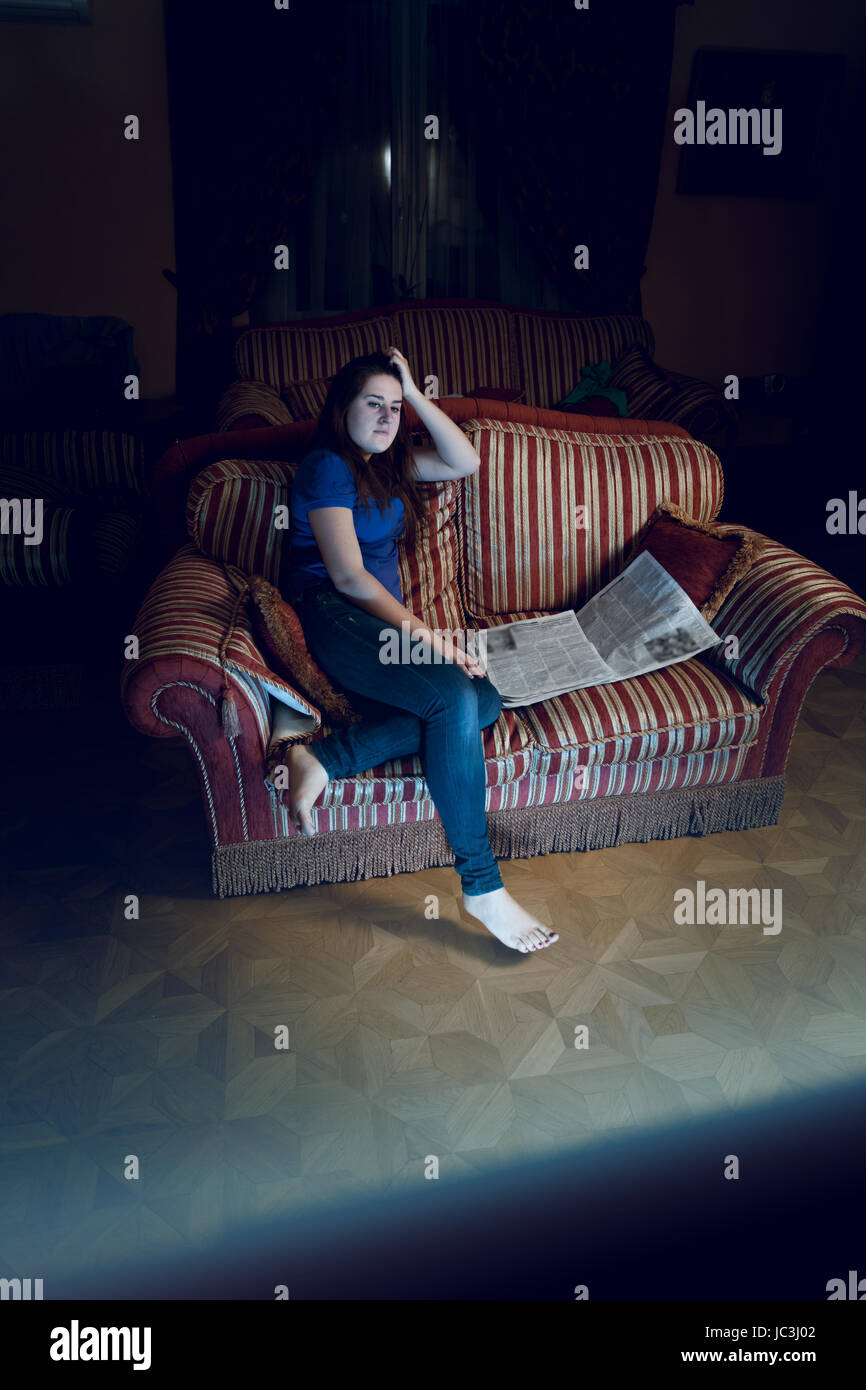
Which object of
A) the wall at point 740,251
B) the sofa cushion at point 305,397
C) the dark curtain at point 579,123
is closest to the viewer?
the sofa cushion at point 305,397

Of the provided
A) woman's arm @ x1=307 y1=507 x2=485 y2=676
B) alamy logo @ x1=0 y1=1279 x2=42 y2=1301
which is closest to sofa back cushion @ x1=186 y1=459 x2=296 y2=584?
woman's arm @ x1=307 y1=507 x2=485 y2=676

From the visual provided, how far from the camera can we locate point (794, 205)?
494 cm

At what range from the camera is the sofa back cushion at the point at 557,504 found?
7.59 feet

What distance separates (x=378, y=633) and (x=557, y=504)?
710 millimetres

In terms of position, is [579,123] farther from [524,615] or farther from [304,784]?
[304,784]

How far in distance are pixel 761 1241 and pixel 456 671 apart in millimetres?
1150

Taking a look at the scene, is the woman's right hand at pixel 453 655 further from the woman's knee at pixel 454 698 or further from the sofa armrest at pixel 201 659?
the sofa armrest at pixel 201 659

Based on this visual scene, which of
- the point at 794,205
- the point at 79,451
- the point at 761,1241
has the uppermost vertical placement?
the point at 794,205

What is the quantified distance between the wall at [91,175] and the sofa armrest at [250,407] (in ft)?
4.05

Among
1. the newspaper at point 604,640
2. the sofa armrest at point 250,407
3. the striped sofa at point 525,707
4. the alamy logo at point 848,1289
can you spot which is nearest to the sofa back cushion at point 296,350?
the sofa armrest at point 250,407

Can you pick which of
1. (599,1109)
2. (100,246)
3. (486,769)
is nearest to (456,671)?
(486,769)

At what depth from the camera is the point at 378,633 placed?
1.96m

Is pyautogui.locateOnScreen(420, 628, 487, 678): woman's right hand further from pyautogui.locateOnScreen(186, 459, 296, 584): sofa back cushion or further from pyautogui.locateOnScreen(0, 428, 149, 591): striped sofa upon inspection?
pyautogui.locateOnScreen(0, 428, 149, 591): striped sofa

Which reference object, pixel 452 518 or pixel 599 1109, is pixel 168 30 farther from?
pixel 599 1109
